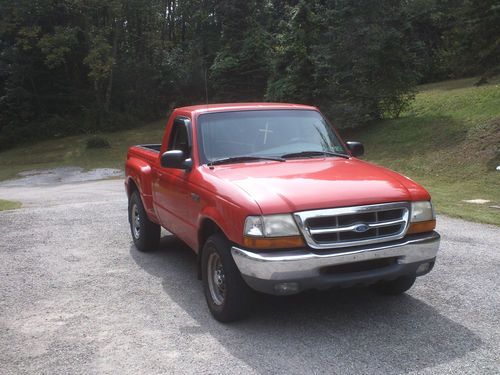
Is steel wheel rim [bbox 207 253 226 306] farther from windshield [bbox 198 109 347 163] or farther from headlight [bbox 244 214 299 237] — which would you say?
windshield [bbox 198 109 347 163]

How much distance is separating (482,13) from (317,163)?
39.9ft

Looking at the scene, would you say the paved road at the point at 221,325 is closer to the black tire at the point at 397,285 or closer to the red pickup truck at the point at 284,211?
the black tire at the point at 397,285

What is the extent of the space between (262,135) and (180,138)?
1132mm

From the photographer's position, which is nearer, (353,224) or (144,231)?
(353,224)

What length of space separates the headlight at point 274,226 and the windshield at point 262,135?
1.42 metres

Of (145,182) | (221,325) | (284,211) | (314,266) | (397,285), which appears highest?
(284,211)

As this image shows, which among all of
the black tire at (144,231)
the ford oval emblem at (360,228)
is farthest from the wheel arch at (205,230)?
the black tire at (144,231)

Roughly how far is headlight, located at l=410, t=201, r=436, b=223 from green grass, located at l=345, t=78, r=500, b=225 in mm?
5040

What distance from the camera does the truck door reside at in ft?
18.8

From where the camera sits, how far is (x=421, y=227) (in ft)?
15.7

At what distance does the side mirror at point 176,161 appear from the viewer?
218 inches

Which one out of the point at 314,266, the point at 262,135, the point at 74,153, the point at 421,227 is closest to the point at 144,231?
the point at 262,135

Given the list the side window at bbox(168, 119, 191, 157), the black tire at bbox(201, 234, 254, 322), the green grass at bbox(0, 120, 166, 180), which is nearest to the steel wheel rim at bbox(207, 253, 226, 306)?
the black tire at bbox(201, 234, 254, 322)

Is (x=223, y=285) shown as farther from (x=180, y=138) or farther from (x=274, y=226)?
(x=180, y=138)
